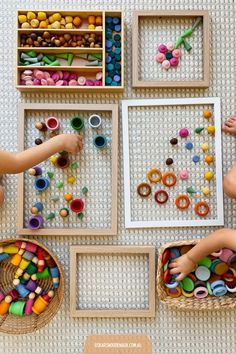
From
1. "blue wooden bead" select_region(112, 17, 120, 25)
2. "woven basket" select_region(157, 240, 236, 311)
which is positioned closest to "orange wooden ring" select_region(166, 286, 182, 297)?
"woven basket" select_region(157, 240, 236, 311)

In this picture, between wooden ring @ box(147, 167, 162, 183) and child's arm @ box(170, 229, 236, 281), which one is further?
Result: wooden ring @ box(147, 167, 162, 183)

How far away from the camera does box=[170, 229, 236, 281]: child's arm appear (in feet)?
3.74

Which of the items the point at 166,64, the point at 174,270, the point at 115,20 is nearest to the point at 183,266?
the point at 174,270

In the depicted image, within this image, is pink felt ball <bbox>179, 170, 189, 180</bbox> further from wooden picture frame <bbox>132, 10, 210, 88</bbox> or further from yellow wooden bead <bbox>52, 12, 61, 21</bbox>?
yellow wooden bead <bbox>52, 12, 61, 21</bbox>

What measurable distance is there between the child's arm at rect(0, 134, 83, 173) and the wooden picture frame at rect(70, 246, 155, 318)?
0.27 metres

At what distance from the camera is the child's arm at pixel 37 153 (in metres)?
1.08

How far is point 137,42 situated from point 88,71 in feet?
0.49

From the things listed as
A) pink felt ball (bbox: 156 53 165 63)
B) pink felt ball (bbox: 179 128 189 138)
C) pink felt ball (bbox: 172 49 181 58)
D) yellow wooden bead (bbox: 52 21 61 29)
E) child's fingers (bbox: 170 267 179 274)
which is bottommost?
child's fingers (bbox: 170 267 179 274)

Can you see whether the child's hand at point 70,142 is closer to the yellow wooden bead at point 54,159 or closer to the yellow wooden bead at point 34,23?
the yellow wooden bead at point 54,159

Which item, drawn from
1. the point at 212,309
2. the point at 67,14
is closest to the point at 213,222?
the point at 212,309

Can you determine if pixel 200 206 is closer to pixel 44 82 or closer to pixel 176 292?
pixel 176 292

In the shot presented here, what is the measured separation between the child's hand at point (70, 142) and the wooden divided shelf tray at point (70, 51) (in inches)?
5.0

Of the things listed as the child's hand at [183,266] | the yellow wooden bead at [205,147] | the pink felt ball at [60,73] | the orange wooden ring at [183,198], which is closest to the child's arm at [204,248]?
the child's hand at [183,266]

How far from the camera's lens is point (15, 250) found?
1.23 m
